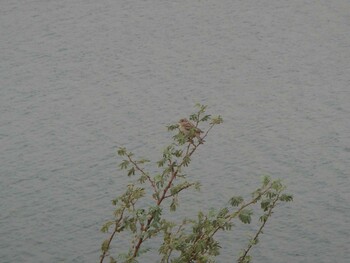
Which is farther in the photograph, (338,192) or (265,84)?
(265,84)

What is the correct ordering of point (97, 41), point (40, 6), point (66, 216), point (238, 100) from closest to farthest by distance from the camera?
point (66, 216) → point (238, 100) → point (97, 41) → point (40, 6)

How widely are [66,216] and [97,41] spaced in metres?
5.17

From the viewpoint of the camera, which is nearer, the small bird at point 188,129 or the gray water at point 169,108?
the small bird at point 188,129

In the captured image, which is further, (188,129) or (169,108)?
(169,108)

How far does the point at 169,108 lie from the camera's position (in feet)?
28.0

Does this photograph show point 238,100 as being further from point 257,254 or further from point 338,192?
point 257,254

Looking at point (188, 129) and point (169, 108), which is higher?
point (169, 108)

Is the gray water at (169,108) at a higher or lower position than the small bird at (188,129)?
higher

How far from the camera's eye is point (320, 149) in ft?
23.7

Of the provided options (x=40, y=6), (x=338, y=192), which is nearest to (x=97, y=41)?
(x=40, y=6)

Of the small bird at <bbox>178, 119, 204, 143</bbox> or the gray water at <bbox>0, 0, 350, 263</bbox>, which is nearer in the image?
the small bird at <bbox>178, 119, 204, 143</bbox>

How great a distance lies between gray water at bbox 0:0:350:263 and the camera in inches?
241

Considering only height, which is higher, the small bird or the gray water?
the gray water

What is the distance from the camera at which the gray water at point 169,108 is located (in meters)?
6.13
